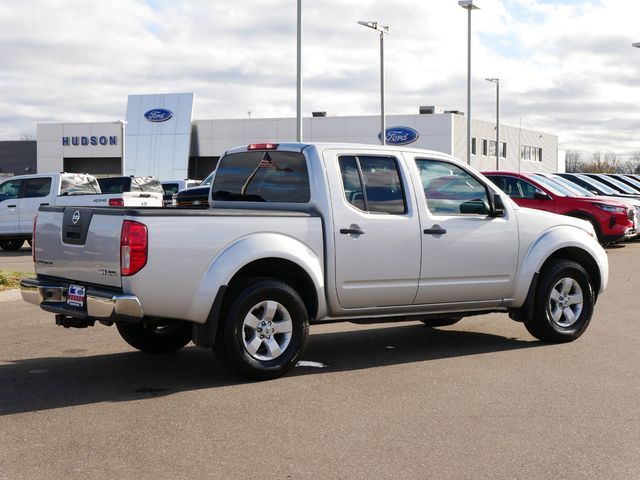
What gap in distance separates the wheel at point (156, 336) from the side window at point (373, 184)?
6.33 feet

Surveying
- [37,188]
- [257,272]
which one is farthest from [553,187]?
[257,272]

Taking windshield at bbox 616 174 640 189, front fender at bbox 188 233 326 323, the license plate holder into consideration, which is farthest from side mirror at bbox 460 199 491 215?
windshield at bbox 616 174 640 189

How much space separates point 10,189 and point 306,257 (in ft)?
54.0

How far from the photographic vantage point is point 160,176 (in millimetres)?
73000

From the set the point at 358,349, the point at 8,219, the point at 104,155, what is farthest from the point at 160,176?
the point at 358,349

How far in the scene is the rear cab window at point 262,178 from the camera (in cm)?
797

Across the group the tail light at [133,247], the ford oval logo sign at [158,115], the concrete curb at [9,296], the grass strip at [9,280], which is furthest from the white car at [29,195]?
the ford oval logo sign at [158,115]

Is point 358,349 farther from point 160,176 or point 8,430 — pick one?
point 160,176

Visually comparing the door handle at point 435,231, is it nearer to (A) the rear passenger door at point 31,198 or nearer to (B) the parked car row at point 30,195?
(B) the parked car row at point 30,195

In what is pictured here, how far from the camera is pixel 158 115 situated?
71875 millimetres

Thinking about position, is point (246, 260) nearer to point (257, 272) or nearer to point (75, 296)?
point (257, 272)

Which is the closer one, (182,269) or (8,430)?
(8,430)

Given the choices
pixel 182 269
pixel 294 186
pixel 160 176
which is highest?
pixel 160 176

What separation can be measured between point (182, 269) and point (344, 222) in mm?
1528
